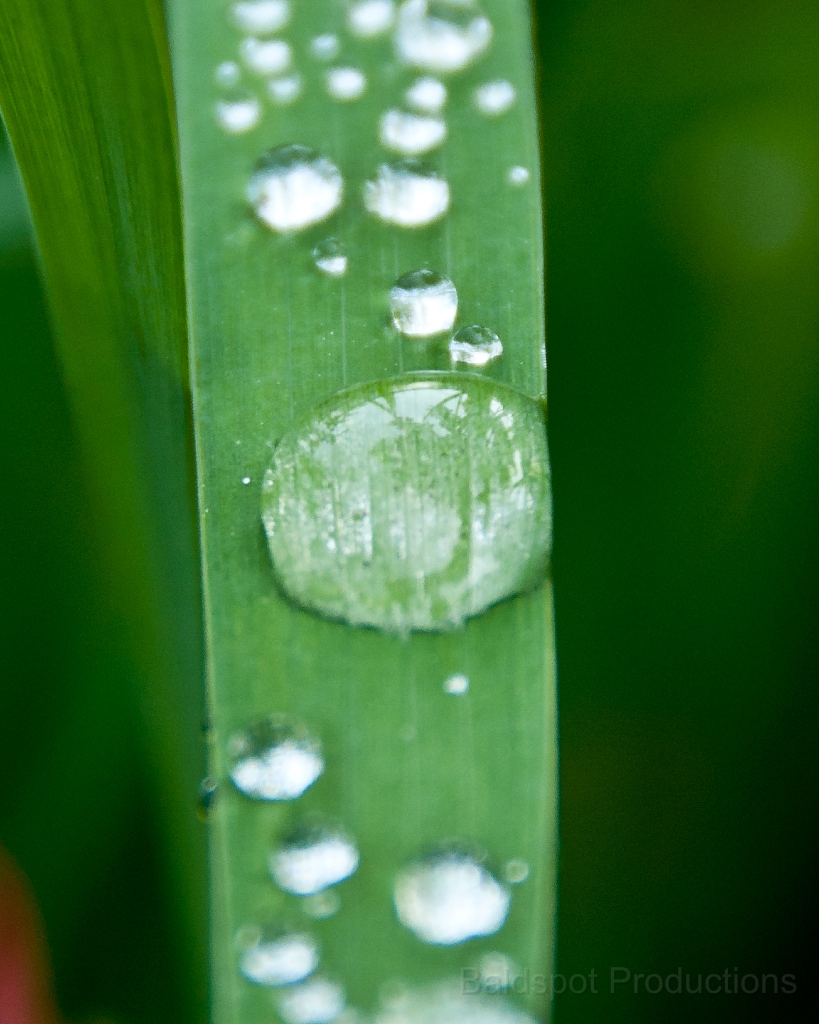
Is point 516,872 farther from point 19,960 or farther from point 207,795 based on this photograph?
point 19,960

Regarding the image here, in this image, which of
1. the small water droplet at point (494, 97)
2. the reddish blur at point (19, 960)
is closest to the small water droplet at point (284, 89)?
the small water droplet at point (494, 97)

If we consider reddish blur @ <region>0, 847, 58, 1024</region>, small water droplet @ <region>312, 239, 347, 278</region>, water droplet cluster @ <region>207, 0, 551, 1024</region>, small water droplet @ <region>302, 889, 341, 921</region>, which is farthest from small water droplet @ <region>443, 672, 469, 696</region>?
reddish blur @ <region>0, 847, 58, 1024</region>

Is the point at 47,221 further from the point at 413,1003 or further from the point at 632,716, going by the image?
the point at 632,716

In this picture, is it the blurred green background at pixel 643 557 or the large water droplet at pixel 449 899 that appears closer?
the large water droplet at pixel 449 899

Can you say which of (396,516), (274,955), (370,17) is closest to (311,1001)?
(274,955)

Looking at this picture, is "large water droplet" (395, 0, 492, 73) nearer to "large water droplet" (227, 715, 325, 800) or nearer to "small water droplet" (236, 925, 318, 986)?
"large water droplet" (227, 715, 325, 800)

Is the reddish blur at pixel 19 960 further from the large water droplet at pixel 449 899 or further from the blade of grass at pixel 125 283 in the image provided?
the large water droplet at pixel 449 899
